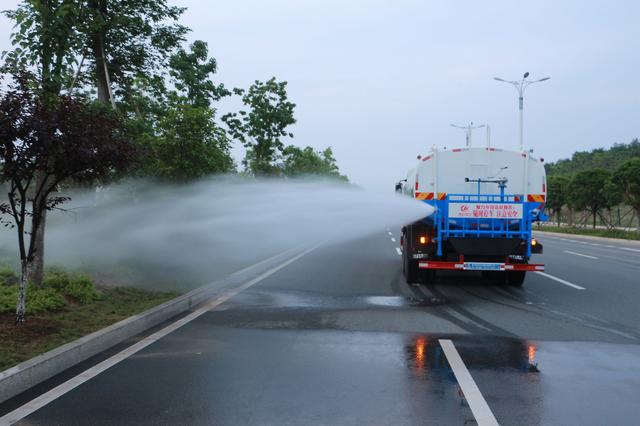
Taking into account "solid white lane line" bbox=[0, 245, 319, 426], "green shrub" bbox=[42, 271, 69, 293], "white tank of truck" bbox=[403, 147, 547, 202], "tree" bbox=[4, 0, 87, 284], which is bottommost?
"solid white lane line" bbox=[0, 245, 319, 426]

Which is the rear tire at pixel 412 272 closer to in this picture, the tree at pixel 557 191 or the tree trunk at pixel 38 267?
the tree trunk at pixel 38 267

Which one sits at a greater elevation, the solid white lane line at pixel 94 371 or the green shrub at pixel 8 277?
the green shrub at pixel 8 277

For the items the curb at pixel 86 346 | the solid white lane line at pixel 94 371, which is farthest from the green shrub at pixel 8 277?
the solid white lane line at pixel 94 371

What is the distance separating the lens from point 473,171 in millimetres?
10977

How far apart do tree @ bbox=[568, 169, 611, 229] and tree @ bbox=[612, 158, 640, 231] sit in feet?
10.5

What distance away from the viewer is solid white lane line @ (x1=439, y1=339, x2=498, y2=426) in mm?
4281

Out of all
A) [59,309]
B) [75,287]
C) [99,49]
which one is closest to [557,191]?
[99,49]

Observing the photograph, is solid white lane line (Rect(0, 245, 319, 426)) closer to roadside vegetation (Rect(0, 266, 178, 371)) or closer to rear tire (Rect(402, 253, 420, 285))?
roadside vegetation (Rect(0, 266, 178, 371))

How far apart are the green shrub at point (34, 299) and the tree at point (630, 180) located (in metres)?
32.5

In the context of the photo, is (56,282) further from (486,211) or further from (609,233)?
(609,233)

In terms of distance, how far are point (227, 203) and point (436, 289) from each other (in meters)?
10.7

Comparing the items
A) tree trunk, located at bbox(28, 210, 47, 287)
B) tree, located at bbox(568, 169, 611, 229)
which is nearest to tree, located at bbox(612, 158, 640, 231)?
tree, located at bbox(568, 169, 611, 229)

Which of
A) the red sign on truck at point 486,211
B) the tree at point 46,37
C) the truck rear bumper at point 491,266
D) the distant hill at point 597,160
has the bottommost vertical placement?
the truck rear bumper at point 491,266

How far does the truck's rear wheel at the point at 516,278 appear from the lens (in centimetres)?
1159
